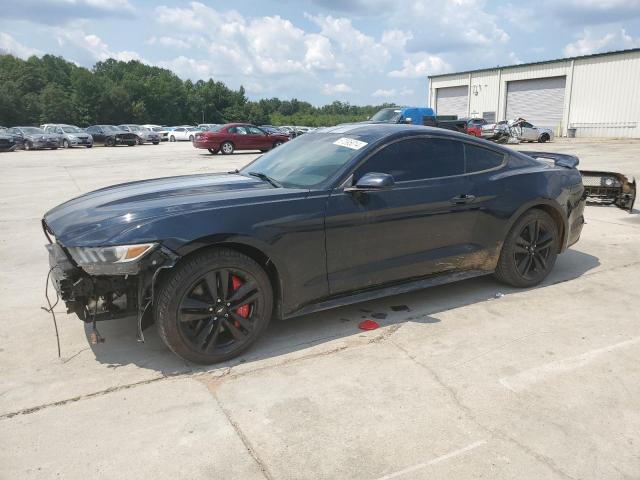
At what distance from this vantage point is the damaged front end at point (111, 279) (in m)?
3.09

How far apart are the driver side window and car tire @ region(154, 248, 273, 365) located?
1.12 metres

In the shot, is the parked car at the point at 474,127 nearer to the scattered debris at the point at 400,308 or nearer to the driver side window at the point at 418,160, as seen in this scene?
the driver side window at the point at 418,160

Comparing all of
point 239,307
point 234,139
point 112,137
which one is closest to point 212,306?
point 239,307

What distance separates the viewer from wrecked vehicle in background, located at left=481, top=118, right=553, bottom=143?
3067cm

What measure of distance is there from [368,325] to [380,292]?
11.3 inches

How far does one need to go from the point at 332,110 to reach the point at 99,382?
161 metres

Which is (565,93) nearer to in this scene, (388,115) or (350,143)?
(388,115)

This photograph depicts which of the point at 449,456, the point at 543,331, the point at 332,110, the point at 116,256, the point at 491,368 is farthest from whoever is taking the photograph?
the point at 332,110

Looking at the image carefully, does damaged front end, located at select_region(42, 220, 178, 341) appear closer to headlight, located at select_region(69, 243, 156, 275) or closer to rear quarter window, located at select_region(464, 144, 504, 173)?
headlight, located at select_region(69, 243, 156, 275)

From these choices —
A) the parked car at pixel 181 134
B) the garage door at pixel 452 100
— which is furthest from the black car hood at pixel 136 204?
the garage door at pixel 452 100

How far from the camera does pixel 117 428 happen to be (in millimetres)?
2779

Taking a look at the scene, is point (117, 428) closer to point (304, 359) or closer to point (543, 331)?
point (304, 359)

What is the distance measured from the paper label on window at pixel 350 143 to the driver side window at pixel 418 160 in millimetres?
153

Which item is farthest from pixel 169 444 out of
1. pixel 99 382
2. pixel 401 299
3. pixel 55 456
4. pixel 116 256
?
pixel 401 299
